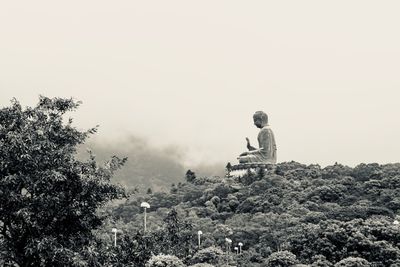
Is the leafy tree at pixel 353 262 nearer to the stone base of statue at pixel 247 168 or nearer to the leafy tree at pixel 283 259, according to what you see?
the leafy tree at pixel 283 259

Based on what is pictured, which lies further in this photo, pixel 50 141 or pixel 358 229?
pixel 358 229

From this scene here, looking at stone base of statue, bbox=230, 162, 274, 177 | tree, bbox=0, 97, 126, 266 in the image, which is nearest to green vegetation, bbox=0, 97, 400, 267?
tree, bbox=0, 97, 126, 266

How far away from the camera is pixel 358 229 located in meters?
39.2

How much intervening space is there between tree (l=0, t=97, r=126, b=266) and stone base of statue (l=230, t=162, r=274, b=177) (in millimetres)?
62280

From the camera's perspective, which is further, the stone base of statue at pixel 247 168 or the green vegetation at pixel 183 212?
the stone base of statue at pixel 247 168

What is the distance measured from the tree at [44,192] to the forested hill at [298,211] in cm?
1856

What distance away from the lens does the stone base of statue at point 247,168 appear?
80688 millimetres

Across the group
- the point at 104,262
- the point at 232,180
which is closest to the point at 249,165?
the point at 232,180

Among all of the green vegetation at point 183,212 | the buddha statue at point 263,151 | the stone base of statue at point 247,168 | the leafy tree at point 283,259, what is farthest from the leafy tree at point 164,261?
the buddha statue at point 263,151

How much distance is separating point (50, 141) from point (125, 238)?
306 inches

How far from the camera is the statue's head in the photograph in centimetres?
8475

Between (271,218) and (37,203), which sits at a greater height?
(271,218)

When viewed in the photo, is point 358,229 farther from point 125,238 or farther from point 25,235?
point 25,235

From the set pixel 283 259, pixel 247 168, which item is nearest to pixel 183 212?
pixel 247 168
